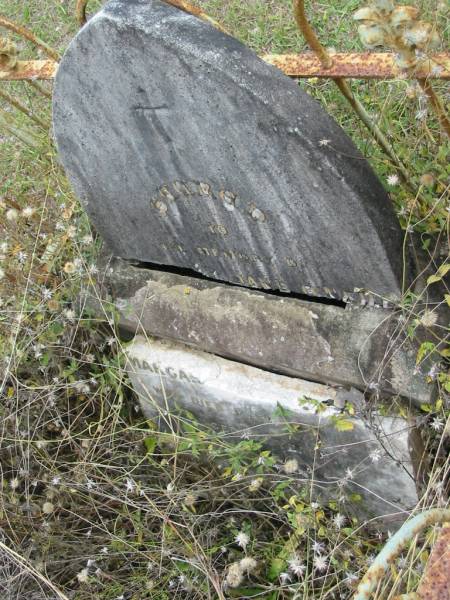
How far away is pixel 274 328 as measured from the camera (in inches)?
94.9

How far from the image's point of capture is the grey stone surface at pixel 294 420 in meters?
2.34

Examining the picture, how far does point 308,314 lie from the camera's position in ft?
7.73

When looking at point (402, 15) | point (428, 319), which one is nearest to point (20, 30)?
point (402, 15)

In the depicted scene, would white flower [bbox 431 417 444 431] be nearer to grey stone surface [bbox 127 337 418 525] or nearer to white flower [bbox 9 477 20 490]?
grey stone surface [bbox 127 337 418 525]

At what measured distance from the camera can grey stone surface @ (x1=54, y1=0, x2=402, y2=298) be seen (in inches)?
78.3

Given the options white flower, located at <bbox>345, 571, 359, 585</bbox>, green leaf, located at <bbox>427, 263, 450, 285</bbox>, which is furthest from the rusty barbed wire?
white flower, located at <bbox>345, 571, 359, 585</bbox>

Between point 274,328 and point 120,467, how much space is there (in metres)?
0.83

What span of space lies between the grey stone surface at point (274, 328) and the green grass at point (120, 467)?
96 mm

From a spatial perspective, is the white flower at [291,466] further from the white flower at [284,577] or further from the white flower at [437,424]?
the white flower at [437,424]

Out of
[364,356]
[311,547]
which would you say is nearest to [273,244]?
[364,356]

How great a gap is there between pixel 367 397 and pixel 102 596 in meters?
1.23

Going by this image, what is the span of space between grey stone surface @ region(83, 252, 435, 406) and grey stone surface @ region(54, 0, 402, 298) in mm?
83

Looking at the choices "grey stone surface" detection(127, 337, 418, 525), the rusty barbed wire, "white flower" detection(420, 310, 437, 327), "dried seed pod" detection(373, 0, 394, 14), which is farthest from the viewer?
"grey stone surface" detection(127, 337, 418, 525)

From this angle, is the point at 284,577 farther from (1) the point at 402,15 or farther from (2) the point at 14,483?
(1) the point at 402,15
